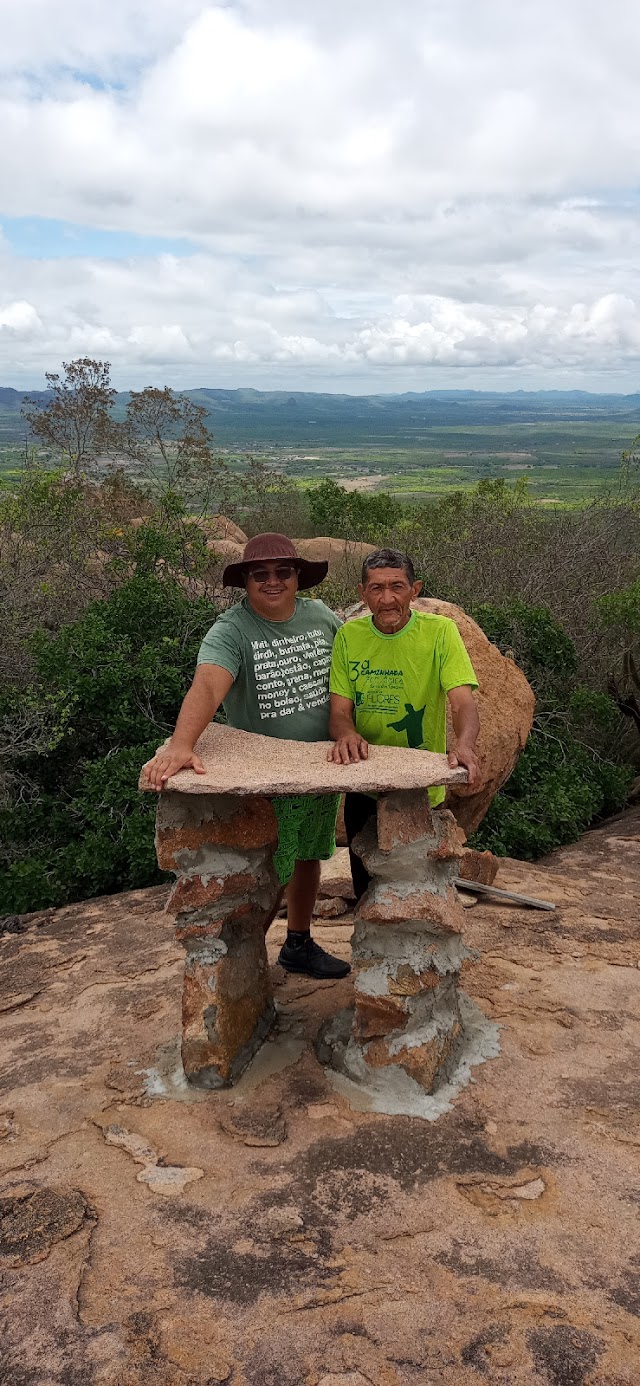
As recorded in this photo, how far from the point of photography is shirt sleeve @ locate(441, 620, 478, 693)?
3641 millimetres

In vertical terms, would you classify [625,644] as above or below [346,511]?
below

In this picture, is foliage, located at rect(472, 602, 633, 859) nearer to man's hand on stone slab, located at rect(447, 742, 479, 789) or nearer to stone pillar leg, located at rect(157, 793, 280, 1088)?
stone pillar leg, located at rect(157, 793, 280, 1088)

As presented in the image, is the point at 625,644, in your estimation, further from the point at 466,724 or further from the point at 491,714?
the point at 466,724

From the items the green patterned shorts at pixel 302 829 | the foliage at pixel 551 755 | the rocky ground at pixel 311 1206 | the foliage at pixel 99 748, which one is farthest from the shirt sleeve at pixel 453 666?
the foliage at pixel 551 755

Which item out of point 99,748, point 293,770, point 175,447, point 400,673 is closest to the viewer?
point 293,770

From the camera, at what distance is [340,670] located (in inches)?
147

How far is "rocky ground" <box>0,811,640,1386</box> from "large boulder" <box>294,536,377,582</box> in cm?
924

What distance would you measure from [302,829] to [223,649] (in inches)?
38.8

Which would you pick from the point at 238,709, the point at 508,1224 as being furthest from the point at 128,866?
the point at 508,1224

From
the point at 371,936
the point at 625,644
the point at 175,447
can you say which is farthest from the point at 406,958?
the point at 175,447

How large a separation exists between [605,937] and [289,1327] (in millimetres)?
3151

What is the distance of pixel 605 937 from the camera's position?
17.1 feet

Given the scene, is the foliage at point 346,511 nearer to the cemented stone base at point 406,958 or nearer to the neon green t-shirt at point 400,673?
the neon green t-shirt at point 400,673

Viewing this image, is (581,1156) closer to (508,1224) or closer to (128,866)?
(508,1224)
